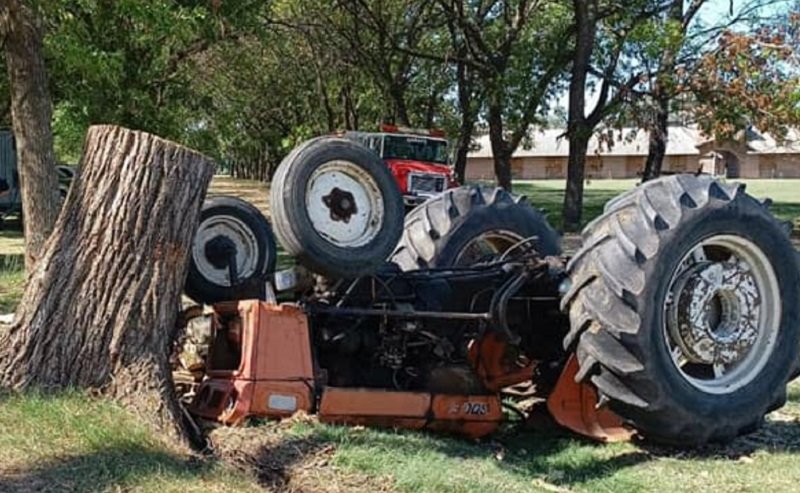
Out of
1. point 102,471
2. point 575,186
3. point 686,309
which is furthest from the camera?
point 575,186

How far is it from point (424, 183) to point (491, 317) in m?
24.6

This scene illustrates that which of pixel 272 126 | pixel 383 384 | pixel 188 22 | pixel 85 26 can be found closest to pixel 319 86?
pixel 272 126

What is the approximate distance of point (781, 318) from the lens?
5312mm

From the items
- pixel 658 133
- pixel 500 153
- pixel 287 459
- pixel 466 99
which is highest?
pixel 466 99

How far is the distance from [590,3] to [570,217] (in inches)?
207

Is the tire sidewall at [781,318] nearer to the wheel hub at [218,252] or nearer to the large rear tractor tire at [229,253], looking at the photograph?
the large rear tractor tire at [229,253]

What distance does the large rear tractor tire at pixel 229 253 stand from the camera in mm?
5398

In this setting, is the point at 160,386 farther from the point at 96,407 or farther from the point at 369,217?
the point at 369,217

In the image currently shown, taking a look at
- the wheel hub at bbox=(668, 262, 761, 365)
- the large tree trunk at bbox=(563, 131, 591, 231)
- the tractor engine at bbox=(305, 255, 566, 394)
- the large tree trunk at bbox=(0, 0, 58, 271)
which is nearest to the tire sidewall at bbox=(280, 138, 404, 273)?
the tractor engine at bbox=(305, 255, 566, 394)

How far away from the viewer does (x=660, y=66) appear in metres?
24.0

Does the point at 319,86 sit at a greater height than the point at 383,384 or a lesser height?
greater

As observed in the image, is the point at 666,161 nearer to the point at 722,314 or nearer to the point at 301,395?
the point at 722,314

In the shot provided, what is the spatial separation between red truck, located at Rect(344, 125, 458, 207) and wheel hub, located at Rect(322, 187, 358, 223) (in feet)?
78.6

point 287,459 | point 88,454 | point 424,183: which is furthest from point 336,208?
point 424,183
